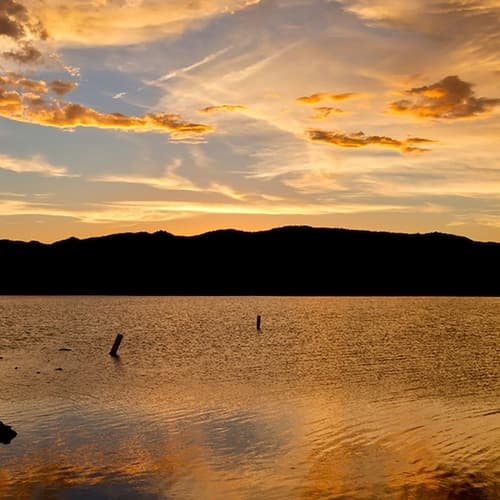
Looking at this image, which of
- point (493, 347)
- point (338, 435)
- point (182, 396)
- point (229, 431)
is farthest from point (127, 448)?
point (493, 347)

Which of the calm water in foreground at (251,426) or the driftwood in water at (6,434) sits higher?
the driftwood in water at (6,434)

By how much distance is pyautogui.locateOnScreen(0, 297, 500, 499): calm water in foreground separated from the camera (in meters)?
16.6

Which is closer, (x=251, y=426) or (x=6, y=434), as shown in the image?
(x=6, y=434)

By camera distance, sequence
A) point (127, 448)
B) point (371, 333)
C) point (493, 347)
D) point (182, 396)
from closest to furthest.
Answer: point (127, 448) < point (182, 396) < point (493, 347) < point (371, 333)

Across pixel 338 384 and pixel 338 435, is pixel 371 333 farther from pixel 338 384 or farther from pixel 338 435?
pixel 338 435

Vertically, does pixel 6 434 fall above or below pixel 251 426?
above

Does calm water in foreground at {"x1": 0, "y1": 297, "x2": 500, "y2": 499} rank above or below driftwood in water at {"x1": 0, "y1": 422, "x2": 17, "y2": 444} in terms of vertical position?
below

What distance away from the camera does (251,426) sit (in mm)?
23297

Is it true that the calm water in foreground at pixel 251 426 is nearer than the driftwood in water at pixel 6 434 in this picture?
Yes

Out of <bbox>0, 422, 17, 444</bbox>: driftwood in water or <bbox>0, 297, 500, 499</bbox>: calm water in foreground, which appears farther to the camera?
<bbox>0, 422, 17, 444</bbox>: driftwood in water

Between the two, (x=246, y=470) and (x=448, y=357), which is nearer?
(x=246, y=470)

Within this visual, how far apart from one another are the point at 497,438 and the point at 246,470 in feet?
30.1

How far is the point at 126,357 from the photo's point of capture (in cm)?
4969

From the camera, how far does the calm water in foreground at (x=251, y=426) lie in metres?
16.6
